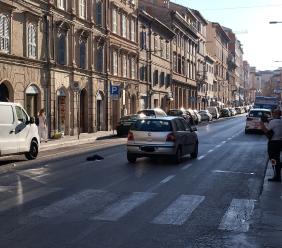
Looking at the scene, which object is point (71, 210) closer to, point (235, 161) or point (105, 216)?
point (105, 216)

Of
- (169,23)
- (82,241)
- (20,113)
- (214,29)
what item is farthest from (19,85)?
(214,29)

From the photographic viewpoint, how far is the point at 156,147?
17.5 m

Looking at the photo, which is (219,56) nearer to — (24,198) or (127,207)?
(24,198)

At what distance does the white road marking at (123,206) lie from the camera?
8.84 m

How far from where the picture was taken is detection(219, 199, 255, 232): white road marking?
823 centimetres

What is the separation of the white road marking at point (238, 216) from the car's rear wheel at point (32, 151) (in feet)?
33.1

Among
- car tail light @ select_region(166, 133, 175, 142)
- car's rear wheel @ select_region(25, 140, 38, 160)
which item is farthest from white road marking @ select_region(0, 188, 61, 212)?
car's rear wheel @ select_region(25, 140, 38, 160)

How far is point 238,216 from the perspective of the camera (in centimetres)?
912

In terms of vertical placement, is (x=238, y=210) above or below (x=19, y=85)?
below

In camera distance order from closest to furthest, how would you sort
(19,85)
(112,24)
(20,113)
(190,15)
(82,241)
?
(82,241) < (20,113) < (19,85) < (112,24) < (190,15)

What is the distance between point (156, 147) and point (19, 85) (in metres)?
13.5

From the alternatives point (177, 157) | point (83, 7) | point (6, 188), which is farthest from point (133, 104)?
point (6, 188)

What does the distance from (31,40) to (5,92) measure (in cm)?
382

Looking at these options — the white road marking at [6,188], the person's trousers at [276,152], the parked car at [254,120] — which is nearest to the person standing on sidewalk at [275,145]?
the person's trousers at [276,152]
